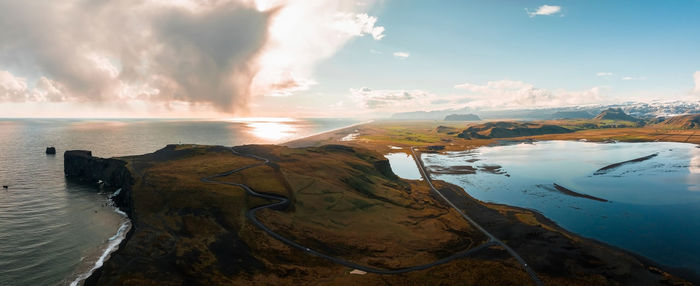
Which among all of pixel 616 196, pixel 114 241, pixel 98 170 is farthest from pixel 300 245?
pixel 616 196

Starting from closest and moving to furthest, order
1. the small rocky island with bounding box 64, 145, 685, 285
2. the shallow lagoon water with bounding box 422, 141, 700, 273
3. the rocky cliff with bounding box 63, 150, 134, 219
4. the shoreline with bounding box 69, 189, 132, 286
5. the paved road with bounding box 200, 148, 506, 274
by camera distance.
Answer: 1. the shoreline with bounding box 69, 189, 132, 286
2. the small rocky island with bounding box 64, 145, 685, 285
3. the paved road with bounding box 200, 148, 506, 274
4. the shallow lagoon water with bounding box 422, 141, 700, 273
5. the rocky cliff with bounding box 63, 150, 134, 219

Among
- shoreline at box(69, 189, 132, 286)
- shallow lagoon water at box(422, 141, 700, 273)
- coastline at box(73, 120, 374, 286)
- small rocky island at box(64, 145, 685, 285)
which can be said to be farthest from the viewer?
shallow lagoon water at box(422, 141, 700, 273)

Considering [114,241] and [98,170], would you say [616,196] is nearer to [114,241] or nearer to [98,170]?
[114,241]

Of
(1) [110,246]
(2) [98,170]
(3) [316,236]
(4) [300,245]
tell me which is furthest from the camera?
(2) [98,170]

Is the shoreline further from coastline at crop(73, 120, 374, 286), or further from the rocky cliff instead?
the rocky cliff

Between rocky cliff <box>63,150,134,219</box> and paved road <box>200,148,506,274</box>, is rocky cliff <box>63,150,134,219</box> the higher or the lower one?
the higher one

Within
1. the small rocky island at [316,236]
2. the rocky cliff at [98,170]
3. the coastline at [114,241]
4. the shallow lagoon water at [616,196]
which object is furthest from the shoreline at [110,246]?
the shallow lagoon water at [616,196]

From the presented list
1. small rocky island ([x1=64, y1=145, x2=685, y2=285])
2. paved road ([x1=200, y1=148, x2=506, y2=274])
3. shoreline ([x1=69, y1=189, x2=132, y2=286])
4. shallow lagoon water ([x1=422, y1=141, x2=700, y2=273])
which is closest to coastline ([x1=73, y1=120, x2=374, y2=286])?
shoreline ([x1=69, y1=189, x2=132, y2=286])
